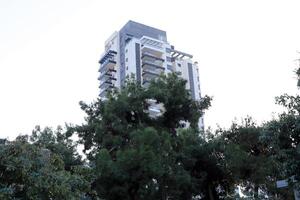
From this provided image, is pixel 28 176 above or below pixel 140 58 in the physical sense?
below

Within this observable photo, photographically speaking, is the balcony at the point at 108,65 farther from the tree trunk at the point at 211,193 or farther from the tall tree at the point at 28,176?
the tall tree at the point at 28,176

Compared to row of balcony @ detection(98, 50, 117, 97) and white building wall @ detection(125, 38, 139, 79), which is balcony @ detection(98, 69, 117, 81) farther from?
white building wall @ detection(125, 38, 139, 79)

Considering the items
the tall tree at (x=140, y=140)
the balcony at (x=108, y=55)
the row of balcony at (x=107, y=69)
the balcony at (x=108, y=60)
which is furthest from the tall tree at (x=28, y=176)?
the balcony at (x=108, y=55)

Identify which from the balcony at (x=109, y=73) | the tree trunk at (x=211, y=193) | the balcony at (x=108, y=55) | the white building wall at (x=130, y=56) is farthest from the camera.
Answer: the balcony at (x=109, y=73)

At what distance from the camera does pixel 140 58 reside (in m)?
86.6

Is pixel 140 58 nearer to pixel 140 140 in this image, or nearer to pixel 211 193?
pixel 211 193

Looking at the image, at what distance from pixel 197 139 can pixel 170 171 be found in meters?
3.54

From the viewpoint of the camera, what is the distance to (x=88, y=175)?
11250 millimetres

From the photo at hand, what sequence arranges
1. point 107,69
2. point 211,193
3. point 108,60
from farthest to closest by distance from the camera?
point 107,69 → point 108,60 → point 211,193

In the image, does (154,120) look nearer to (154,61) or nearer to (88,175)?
(88,175)

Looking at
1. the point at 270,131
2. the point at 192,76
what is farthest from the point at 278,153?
the point at 192,76

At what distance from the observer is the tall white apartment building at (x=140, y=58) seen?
86.3 meters

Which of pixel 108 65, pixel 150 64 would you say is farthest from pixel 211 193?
pixel 108 65

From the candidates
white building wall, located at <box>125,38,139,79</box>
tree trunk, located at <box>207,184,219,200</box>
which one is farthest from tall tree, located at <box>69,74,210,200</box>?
white building wall, located at <box>125,38,139,79</box>
